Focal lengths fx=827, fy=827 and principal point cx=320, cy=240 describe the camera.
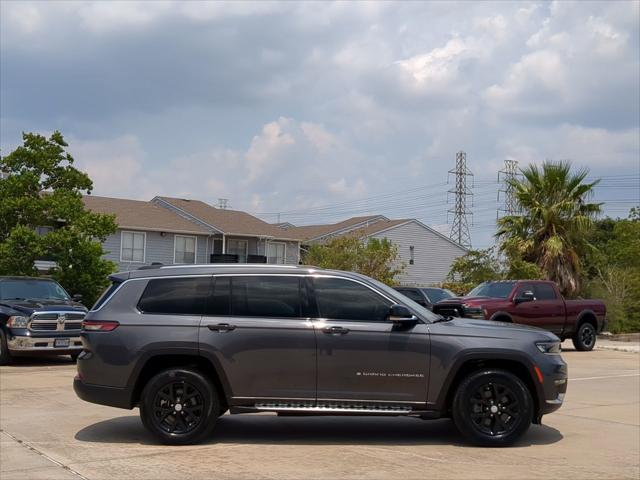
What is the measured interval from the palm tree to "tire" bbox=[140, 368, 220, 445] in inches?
913

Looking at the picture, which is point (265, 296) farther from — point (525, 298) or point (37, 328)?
point (525, 298)

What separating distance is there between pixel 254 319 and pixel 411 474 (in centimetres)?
235

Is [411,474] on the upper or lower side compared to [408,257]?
lower

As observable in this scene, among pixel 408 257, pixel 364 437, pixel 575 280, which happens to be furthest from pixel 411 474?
pixel 408 257

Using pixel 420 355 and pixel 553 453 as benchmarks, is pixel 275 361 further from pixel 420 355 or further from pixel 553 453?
pixel 553 453

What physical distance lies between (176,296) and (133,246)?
37.7 metres

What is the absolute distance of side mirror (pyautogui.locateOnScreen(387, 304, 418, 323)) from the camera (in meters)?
8.49

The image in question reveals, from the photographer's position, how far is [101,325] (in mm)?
8742

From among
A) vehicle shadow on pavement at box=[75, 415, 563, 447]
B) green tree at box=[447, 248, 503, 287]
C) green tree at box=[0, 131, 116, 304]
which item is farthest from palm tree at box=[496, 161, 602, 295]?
vehicle shadow on pavement at box=[75, 415, 563, 447]

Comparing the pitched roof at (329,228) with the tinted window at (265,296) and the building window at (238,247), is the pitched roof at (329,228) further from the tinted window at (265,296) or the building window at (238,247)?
the tinted window at (265,296)

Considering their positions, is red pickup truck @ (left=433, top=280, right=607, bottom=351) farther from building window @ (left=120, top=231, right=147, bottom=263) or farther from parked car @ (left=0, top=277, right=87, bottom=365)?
building window @ (left=120, top=231, right=147, bottom=263)

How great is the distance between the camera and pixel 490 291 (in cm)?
2208

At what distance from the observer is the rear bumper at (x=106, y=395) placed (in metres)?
8.59

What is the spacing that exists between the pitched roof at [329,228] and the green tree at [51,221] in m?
29.5
